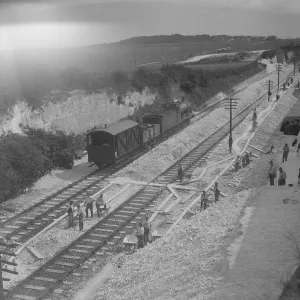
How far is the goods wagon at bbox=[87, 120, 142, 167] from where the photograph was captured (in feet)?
87.8

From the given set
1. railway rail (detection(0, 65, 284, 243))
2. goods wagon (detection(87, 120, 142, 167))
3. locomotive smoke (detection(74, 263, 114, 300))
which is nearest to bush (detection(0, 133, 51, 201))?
railway rail (detection(0, 65, 284, 243))

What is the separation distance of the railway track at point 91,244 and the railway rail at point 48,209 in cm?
233

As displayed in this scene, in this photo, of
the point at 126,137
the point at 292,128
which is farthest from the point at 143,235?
the point at 292,128

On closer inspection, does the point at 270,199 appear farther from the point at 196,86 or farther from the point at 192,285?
the point at 196,86

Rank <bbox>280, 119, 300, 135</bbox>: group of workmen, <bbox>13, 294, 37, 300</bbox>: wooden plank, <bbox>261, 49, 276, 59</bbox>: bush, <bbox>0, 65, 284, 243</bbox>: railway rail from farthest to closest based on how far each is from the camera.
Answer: <bbox>261, 49, 276, 59</bbox>: bush < <bbox>280, 119, 300, 135</bbox>: group of workmen < <bbox>0, 65, 284, 243</bbox>: railway rail < <bbox>13, 294, 37, 300</bbox>: wooden plank

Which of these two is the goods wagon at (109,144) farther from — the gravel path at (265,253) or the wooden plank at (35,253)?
the wooden plank at (35,253)

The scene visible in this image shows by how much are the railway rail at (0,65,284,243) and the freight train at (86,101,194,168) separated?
3.17 ft

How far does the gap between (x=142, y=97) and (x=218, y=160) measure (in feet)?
70.4

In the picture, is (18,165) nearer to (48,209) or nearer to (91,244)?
(48,209)

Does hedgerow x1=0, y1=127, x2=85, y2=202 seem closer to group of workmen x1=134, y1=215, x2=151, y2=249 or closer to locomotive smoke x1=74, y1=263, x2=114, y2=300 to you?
group of workmen x1=134, y1=215, x2=151, y2=249

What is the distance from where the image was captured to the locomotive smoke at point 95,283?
13.0 m

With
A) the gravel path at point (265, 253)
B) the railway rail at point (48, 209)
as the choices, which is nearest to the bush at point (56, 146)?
the railway rail at point (48, 209)

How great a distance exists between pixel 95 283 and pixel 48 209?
745cm

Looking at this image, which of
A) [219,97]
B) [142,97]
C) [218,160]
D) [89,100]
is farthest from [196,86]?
[218,160]
